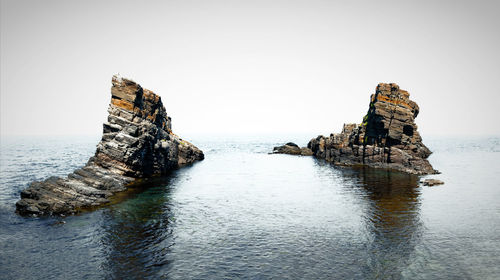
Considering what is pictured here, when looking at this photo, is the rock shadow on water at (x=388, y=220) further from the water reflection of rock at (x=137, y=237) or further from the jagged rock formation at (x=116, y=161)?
the jagged rock formation at (x=116, y=161)

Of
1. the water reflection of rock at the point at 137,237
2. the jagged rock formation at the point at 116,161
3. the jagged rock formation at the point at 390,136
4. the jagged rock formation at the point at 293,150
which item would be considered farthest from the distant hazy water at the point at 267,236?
the jagged rock formation at the point at 293,150

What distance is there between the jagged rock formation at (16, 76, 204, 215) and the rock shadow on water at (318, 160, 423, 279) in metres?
33.5

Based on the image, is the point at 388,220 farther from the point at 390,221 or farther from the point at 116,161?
the point at 116,161

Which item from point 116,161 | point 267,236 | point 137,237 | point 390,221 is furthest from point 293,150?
point 137,237

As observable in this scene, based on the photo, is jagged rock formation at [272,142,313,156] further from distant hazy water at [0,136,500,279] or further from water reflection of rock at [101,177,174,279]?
water reflection of rock at [101,177,174,279]

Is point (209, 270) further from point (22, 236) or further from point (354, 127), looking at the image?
point (354, 127)

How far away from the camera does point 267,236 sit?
1078 inches

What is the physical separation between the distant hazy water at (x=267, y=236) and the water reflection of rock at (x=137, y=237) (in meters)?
0.10

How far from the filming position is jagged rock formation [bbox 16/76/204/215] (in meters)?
34.1

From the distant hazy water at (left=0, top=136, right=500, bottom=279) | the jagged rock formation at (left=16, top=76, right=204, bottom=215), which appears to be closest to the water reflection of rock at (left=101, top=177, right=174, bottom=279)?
the distant hazy water at (left=0, top=136, right=500, bottom=279)

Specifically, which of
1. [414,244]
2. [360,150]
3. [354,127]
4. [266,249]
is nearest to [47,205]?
[266,249]

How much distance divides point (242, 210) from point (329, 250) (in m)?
15.3

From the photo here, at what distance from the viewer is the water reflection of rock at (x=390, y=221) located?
21141mm

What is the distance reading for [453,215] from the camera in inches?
1304
